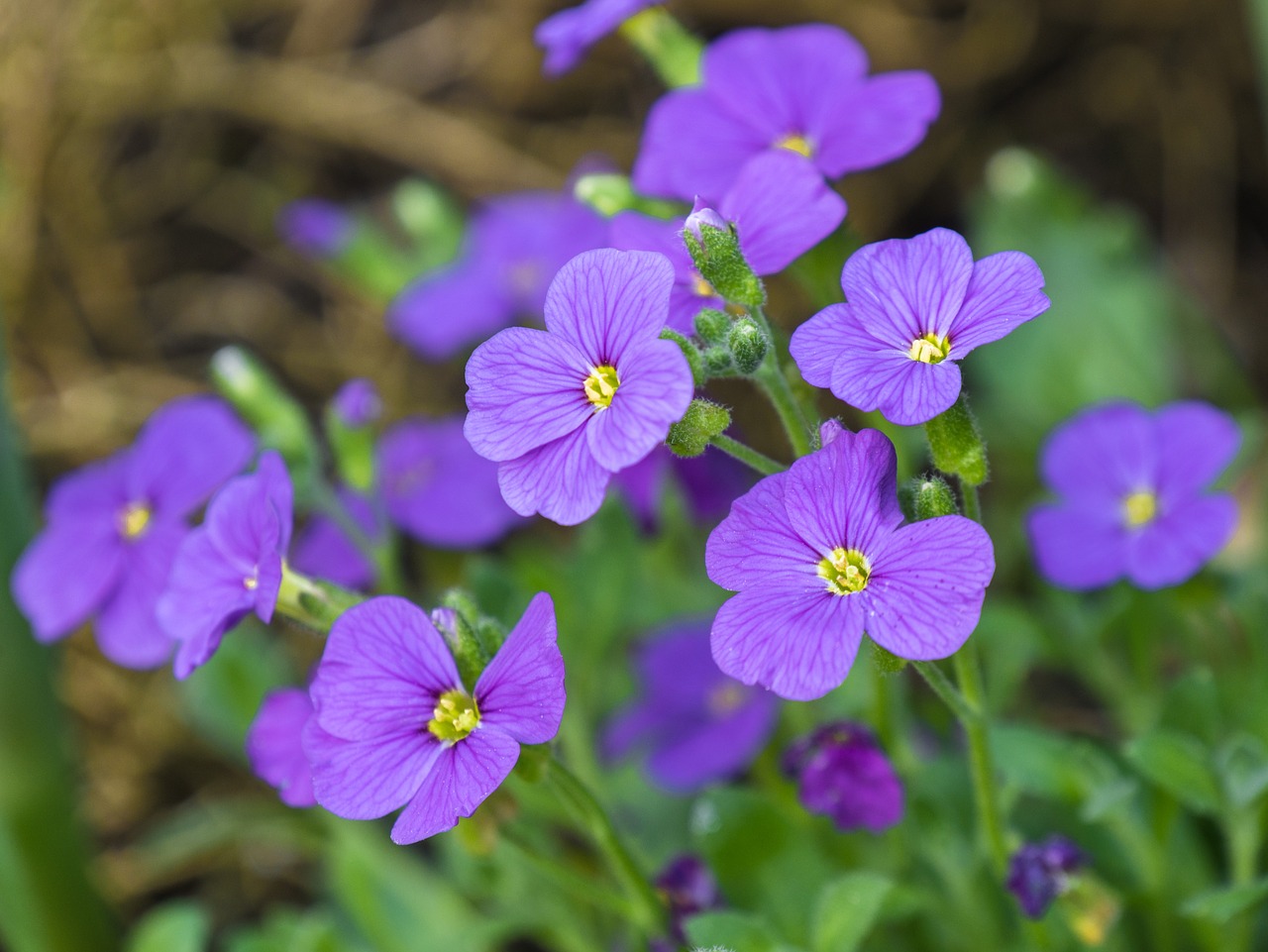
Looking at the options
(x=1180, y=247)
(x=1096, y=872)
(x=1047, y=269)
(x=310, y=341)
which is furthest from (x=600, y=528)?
(x=1180, y=247)

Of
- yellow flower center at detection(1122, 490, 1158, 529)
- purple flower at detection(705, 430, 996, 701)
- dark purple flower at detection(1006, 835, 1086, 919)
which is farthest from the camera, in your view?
yellow flower center at detection(1122, 490, 1158, 529)

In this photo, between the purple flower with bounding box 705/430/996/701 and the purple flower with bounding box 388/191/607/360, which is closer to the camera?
the purple flower with bounding box 705/430/996/701

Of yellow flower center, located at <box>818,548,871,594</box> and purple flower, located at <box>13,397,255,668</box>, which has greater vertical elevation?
yellow flower center, located at <box>818,548,871,594</box>

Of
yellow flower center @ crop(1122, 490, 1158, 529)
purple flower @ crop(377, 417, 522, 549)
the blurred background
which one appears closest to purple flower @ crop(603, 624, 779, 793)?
purple flower @ crop(377, 417, 522, 549)

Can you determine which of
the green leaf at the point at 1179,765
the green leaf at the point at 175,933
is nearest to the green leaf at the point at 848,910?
the green leaf at the point at 1179,765

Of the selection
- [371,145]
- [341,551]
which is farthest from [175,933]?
[371,145]

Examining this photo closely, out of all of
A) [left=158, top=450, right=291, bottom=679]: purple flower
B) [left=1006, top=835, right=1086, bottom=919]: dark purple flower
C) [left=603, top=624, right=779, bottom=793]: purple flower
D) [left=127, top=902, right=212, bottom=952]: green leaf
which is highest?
[left=158, top=450, right=291, bottom=679]: purple flower

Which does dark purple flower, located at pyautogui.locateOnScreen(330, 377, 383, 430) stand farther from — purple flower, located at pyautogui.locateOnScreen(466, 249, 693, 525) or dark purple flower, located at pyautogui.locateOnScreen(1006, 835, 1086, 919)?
dark purple flower, located at pyautogui.locateOnScreen(1006, 835, 1086, 919)

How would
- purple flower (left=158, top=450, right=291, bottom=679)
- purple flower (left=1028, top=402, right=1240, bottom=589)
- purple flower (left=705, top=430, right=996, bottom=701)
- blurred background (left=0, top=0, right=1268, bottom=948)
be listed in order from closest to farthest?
purple flower (left=705, top=430, right=996, bottom=701)
purple flower (left=158, top=450, right=291, bottom=679)
purple flower (left=1028, top=402, right=1240, bottom=589)
blurred background (left=0, top=0, right=1268, bottom=948)
